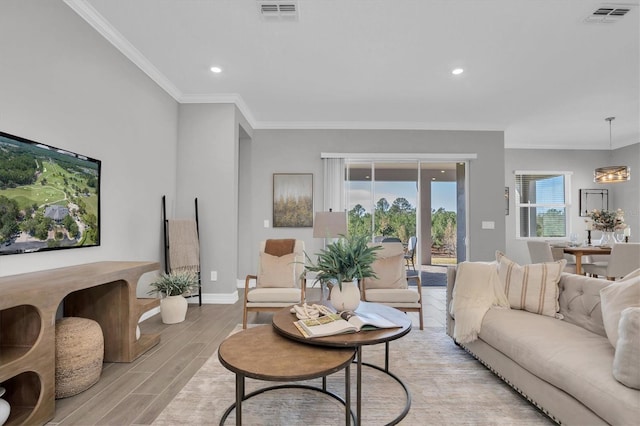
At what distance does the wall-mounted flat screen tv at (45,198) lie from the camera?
207 centimetres

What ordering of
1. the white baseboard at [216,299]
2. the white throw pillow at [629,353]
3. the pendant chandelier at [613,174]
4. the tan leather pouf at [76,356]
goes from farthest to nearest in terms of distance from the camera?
1. the pendant chandelier at [613,174]
2. the white baseboard at [216,299]
3. the tan leather pouf at [76,356]
4. the white throw pillow at [629,353]

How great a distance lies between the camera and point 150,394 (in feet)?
6.79

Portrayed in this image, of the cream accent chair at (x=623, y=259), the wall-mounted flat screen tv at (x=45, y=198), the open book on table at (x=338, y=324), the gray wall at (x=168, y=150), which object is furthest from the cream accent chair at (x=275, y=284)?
the cream accent chair at (x=623, y=259)

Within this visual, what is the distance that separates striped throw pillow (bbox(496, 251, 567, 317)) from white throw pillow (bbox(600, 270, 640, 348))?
569mm

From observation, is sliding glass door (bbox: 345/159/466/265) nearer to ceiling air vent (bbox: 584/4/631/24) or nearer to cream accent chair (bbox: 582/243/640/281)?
cream accent chair (bbox: 582/243/640/281)

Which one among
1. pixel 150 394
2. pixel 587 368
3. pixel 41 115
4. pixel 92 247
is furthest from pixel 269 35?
pixel 587 368

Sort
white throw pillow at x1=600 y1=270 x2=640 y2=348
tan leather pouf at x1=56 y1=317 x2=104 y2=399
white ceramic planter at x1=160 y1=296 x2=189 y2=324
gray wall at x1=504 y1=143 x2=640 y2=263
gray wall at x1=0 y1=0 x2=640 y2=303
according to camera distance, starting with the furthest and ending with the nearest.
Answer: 1. gray wall at x1=504 y1=143 x2=640 y2=263
2. white ceramic planter at x1=160 y1=296 x2=189 y2=324
3. gray wall at x1=0 y1=0 x2=640 y2=303
4. tan leather pouf at x1=56 y1=317 x2=104 y2=399
5. white throw pillow at x1=600 y1=270 x2=640 y2=348

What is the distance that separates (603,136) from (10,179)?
8740mm

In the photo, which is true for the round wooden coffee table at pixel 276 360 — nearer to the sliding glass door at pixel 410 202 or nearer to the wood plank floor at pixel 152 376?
the wood plank floor at pixel 152 376

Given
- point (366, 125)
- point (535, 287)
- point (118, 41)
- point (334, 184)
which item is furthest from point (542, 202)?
point (118, 41)

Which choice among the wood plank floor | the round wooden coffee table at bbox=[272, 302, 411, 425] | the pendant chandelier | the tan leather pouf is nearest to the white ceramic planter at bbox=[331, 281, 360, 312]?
the round wooden coffee table at bbox=[272, 302, 411, 425]

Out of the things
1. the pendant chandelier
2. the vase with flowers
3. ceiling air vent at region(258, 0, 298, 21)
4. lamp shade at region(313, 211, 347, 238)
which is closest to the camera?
ceiling air vent at region(258, 0, 298, 21)

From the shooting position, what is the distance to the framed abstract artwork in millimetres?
5457

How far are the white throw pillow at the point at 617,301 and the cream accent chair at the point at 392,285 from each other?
1.71 meters
